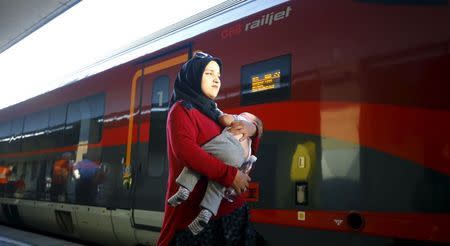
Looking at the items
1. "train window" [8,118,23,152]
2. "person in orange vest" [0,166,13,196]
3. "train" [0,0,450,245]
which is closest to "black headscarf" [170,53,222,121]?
"train" [0,0,450,245]

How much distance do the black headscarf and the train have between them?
1.33 m

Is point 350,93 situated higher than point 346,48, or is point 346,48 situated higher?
point 346,48

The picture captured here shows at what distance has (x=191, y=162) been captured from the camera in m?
1.94

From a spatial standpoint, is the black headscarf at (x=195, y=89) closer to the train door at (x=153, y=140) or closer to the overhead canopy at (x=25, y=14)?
the train door at (x=153, y=140)

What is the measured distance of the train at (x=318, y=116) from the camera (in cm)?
278

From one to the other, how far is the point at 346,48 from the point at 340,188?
3.16ft

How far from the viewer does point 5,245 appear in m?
6.99

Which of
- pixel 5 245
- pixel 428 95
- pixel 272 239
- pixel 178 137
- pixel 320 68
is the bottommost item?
pixel 5 245

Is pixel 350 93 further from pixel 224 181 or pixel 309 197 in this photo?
pixel 224 181

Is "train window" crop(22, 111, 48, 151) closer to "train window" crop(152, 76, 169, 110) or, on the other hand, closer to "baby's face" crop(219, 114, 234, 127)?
"train window" crop(152, 76, 169, 110)

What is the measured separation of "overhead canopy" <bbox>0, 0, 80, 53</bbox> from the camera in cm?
854

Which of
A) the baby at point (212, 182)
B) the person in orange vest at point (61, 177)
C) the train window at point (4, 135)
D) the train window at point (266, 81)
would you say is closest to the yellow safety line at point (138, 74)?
the train window at point (266, 81)

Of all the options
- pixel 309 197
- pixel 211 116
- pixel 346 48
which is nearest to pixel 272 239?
pixel 309 197

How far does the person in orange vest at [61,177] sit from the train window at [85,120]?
274 millimetres
